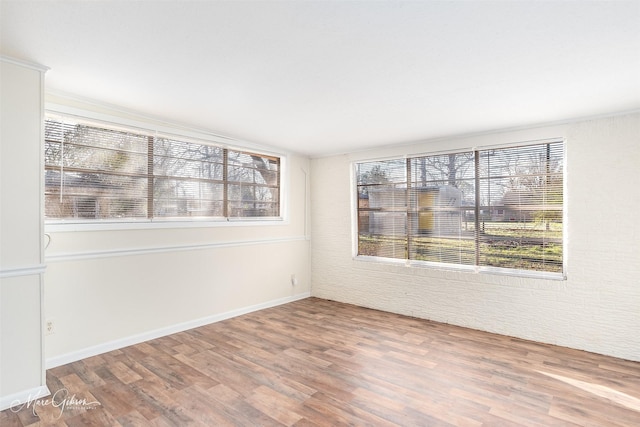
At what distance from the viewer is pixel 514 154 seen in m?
3.76

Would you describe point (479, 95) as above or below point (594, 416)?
above

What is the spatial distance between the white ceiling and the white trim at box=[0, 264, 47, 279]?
1455 millimetres

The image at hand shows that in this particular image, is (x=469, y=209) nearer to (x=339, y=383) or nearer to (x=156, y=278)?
(x=339, y=383)

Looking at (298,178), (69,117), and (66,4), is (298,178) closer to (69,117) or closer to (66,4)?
(69,117)

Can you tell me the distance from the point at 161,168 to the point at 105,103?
842 millimetres

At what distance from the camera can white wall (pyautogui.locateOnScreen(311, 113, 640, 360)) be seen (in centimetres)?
310

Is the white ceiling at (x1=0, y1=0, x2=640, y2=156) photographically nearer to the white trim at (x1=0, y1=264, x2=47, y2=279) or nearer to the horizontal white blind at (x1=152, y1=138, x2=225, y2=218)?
the horizontal white blind at (x1=152, y1=138, x2=225, y2=218)

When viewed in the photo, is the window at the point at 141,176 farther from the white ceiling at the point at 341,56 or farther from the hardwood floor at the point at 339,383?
the hardwood floor at the point at 339,383

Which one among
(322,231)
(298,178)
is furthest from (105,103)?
(322,231)

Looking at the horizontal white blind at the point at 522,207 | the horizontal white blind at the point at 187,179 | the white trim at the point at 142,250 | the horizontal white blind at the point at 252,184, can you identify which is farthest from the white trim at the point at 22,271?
the horizontal white blind at the point at 522,207

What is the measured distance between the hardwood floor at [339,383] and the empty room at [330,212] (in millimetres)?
23

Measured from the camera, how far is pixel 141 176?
356cm

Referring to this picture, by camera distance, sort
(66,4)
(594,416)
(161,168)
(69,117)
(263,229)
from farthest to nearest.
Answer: (263,229)
(161,168)
(69,117)
(594,416)
(66,4)

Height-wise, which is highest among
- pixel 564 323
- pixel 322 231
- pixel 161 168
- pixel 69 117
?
pixel 69 117
